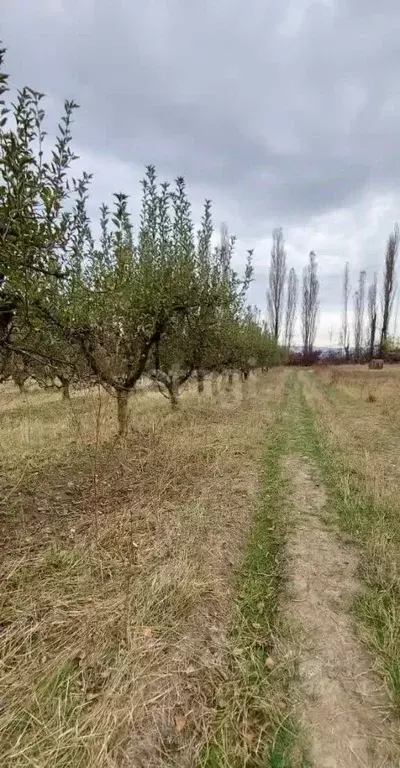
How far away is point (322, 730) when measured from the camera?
2475 millimetres

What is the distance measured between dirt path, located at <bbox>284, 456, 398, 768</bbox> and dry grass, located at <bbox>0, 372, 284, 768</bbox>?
672 mm

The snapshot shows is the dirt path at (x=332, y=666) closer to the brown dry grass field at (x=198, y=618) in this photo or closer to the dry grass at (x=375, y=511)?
the brown dry grass field at (x=198, y=618)

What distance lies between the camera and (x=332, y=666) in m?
2.97

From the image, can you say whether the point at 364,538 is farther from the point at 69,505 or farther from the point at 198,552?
the point at 69,505

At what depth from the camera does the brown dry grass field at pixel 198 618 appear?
2.40 m

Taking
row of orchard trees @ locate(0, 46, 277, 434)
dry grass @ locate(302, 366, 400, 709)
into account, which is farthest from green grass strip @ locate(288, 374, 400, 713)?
row of orchard trees @ locate(0, 46, 277, 434)

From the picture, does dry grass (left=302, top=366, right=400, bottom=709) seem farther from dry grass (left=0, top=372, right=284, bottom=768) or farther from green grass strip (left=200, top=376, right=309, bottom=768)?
dry grass (left=0, top=372, right=284, bottom=768)

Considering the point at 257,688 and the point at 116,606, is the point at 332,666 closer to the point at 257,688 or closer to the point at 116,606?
the point at 257,688

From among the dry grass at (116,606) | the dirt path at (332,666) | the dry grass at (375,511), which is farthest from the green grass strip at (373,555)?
the dry grass at (116,606)

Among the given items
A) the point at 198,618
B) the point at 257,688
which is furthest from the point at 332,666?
the point at 198,618

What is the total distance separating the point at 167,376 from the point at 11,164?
11396mm

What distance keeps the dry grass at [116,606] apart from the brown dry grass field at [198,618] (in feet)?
0.05

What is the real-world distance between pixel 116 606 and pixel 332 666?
187 centimetres

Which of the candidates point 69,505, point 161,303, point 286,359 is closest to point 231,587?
point 69,505
